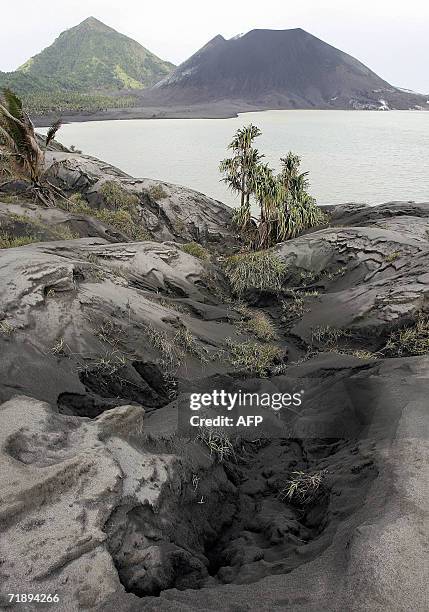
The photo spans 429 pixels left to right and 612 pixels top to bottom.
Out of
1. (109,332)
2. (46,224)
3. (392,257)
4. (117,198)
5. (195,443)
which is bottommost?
(195,443)

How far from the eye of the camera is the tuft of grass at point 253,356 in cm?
1099

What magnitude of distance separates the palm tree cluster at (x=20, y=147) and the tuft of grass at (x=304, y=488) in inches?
710

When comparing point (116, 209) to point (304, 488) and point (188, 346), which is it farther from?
point (304, 488)

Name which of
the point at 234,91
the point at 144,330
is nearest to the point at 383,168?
the point at 144,330

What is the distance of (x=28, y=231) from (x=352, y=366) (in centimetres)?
1179

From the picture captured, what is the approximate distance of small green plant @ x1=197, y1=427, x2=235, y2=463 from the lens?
7176mm

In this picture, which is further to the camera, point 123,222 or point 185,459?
point 123,222

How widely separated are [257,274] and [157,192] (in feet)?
39.3

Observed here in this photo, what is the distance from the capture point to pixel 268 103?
577ft

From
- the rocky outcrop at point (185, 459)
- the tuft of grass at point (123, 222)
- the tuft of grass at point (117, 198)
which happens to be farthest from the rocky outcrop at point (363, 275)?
the tuft of grass at point (117, 198)

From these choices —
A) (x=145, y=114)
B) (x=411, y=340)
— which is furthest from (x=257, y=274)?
(x=145, y=114)

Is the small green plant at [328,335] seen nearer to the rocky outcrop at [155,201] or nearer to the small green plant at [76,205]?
the rocky outcrop at [155,201]

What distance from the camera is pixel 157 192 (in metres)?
26.8

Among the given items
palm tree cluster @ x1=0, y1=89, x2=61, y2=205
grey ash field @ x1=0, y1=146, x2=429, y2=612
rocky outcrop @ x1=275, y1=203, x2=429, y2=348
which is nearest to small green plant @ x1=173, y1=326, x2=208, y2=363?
grey ash field @ x1=0, y1=146, x2=429, y2=612
